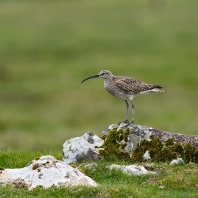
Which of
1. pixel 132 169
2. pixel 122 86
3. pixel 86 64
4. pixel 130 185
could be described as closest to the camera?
pixel 130 185

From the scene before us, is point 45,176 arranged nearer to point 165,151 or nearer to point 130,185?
point 130,185

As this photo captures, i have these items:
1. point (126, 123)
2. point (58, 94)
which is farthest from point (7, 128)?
point (126, 123)

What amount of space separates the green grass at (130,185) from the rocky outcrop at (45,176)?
29cm

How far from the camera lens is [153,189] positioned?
13.2m

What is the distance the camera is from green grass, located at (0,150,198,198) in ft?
40.9

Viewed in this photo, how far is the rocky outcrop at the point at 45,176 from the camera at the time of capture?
13.0 m

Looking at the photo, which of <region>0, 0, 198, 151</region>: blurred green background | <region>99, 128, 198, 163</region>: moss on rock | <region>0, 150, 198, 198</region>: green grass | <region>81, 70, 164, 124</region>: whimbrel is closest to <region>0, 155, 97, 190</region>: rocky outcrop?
<region>0, 150, 198, 198</region>: green grass

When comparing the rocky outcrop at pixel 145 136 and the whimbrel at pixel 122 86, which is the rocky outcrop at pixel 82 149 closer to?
the rocky outcrop at pixel 145 136

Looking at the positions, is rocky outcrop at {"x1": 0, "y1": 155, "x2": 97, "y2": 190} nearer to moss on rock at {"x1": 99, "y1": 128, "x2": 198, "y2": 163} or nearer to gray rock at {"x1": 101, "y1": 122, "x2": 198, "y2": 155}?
moss on rock at {"x1": 99, "y1": 128, "x2": 198, "y2": 163}

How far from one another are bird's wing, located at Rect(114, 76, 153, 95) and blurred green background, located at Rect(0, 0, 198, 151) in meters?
10.4

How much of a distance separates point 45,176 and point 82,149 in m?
2.94

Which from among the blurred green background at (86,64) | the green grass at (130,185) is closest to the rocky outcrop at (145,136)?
the green grass at (130,185)

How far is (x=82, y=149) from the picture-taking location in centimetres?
1597

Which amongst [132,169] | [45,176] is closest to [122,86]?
[132,169]
